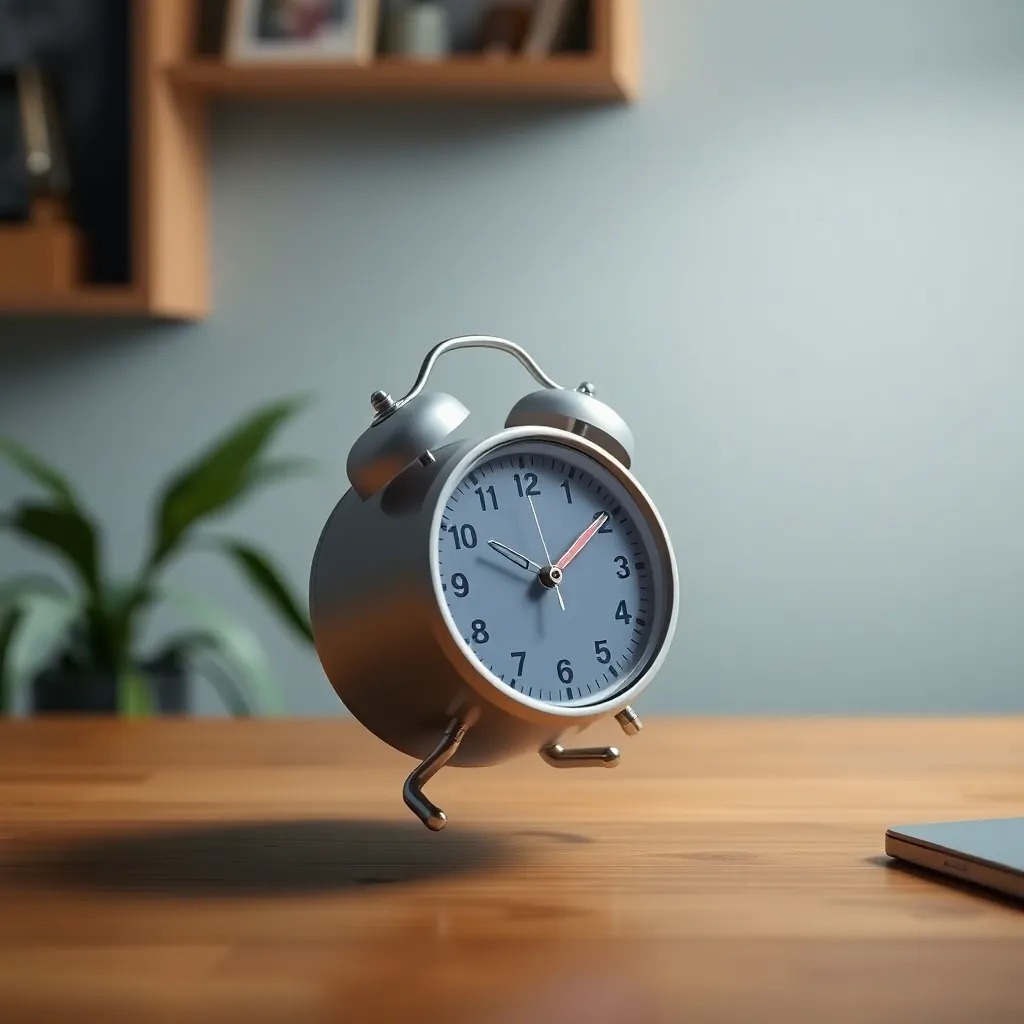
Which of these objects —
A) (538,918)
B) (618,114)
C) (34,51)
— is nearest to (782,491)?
(618,114)

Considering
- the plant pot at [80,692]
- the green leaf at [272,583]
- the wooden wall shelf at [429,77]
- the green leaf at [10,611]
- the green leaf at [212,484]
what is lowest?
the plant pot at [80,692]

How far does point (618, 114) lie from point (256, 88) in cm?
61

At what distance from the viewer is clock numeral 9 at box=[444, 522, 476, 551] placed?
2.46 feet

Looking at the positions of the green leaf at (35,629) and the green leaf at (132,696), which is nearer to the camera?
the green leaf at (35,629)

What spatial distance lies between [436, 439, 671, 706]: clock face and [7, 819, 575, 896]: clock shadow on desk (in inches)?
3.9

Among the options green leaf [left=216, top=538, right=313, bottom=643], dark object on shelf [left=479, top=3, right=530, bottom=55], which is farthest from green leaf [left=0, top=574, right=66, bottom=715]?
dark object on shelf [left=479, top=3, right=530, bottom=55]

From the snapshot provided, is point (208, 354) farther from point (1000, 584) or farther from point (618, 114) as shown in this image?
point (1000, 584)

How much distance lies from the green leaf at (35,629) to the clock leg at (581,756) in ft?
4.63

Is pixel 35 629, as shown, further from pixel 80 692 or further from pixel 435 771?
pixel 435 771

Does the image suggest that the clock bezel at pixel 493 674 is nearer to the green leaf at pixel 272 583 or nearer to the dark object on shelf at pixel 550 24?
the green leaf at pixel 272 583

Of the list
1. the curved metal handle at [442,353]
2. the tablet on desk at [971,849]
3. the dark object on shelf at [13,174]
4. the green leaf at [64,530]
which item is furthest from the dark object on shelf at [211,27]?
the tablet on desk at [971,849]

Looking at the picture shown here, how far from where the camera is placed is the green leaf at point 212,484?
2.23 meters

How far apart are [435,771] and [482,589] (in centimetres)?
10

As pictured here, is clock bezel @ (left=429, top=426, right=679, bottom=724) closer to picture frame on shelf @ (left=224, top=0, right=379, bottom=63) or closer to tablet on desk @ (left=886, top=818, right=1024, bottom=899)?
tablet on desk @ (left=886, top=818, right=1024, bottom=899)
